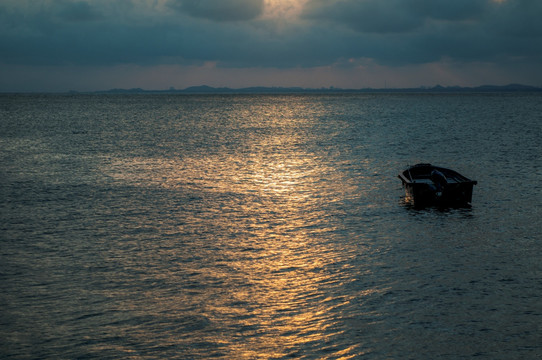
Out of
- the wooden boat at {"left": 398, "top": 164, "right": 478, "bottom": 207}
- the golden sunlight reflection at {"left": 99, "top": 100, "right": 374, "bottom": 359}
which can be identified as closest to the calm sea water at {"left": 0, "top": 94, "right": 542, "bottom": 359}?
the golden sunlight reflection at {"left": 99, "top": 100, "right": 374, "bottom": 359}

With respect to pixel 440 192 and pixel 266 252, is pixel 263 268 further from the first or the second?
pixel 440 192

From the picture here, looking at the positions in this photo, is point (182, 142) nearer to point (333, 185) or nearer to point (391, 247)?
point (333, 185)

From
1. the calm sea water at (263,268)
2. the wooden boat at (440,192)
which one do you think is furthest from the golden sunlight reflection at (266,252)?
the wooden boat at (440,192)

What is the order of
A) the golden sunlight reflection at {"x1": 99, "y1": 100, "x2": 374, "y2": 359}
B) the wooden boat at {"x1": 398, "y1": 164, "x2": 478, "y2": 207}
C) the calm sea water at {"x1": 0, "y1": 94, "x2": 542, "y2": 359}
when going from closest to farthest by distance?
the calm sea water at {"x1": 0, "y1": 94, "x2": 542, "y2": 359}
the golden sunlight reflection at {"x1": 99, "y1": 100, "x2": 374, "y2": 359}
the wooden boat at {"x1": 398, "y1": 164, "x2": 478, "y2": 207}

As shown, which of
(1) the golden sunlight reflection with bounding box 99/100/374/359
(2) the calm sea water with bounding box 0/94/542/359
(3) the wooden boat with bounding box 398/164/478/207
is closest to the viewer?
(2) the calm sea water with bounding box 0/94/542/359

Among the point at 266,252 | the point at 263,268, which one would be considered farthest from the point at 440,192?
the point at 263,268

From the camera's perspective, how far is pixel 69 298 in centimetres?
1819

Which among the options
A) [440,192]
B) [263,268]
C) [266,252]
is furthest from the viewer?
[440,192]

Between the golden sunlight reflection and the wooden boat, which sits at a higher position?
the wooden boat

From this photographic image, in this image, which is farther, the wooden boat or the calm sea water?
the wooden boat

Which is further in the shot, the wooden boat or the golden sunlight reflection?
the wooden boat

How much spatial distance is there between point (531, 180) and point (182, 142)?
52793 millimetres

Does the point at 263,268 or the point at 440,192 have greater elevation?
the point at 440,192

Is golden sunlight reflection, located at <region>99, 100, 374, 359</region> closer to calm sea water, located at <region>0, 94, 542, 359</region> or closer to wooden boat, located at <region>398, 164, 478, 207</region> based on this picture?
calm sea water, located at <region>0, 94, 542, 359</region>
